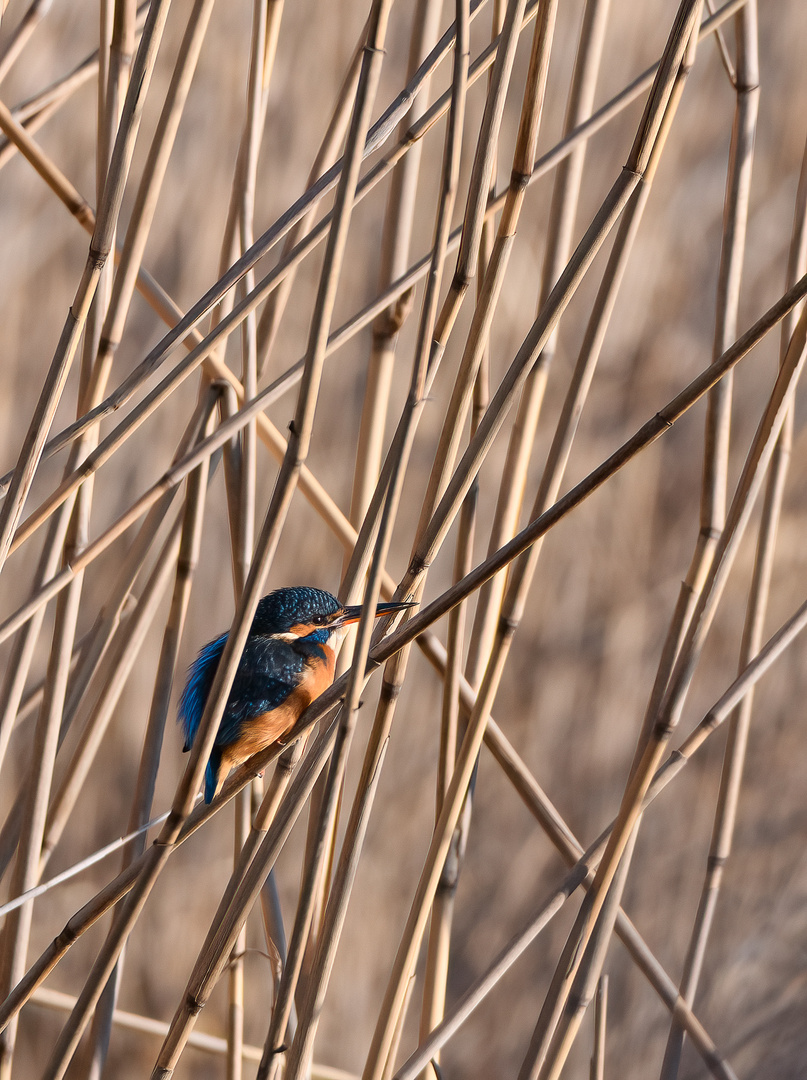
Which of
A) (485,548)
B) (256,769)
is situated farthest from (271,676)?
(485,548)

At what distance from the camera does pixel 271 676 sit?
60 cm

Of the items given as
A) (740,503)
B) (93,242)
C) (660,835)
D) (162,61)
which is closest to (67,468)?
(93,242)

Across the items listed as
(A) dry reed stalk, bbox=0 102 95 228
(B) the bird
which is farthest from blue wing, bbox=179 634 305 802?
(A) dry reed stalk, bbox=0 102 95 228

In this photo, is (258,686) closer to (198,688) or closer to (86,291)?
(198,688)

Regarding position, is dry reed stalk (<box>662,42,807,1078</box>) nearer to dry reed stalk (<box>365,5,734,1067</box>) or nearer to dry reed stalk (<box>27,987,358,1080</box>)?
dry reed stalk (<box>365,5,734,1067</box>)

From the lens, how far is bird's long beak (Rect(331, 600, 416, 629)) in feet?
1.56

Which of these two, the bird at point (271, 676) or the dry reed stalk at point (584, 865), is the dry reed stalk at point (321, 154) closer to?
the bird at point (271, 676)

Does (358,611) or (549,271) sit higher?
(549,271)

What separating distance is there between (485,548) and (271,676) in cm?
63

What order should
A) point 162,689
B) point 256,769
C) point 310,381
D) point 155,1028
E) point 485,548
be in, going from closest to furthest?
point 310,381
point 256,769
point 162,689
point 155,1028
point 485,548

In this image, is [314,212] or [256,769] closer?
[256,769]

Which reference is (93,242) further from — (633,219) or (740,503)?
(740,503)

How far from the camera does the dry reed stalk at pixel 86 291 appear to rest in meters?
0.43

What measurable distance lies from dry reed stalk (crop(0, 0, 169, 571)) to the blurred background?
0.58 m
